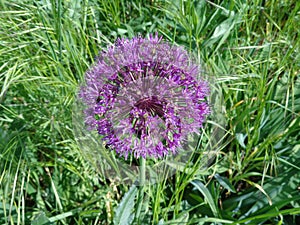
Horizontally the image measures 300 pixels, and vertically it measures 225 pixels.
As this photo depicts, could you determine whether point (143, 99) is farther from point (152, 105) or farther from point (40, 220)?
point (40, 220)

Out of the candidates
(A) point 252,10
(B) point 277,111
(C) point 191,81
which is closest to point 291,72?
(B) point 277,111

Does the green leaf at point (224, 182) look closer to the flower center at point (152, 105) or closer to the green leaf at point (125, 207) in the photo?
the green leaf at point (125, 207)

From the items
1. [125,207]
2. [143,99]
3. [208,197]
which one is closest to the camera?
[143,99]

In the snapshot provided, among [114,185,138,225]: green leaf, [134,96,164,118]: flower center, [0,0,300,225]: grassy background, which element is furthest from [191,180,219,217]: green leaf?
[134,96,164,118]: flower center

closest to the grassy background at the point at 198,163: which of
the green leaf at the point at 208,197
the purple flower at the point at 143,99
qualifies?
the green leaf at the point at 208,197

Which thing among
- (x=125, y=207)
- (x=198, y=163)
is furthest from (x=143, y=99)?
(x=198, y=163)

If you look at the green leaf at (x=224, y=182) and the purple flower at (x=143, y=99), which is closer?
the purple flower at (x=143, y=99)
